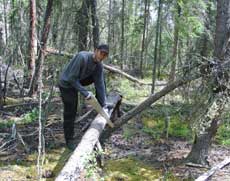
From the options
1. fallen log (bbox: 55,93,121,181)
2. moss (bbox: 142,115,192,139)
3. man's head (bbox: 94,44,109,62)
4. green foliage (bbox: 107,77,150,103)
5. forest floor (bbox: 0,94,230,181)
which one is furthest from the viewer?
green foliage (bbox: 107,77,150,103)

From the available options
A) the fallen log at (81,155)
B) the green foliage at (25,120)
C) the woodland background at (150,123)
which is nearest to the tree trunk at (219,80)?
the woodland background at (150,123)

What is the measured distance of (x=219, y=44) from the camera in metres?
6.13

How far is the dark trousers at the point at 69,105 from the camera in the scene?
256 inches

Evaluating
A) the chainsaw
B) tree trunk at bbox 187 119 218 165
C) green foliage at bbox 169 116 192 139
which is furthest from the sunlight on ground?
green foliage at bbox 169 116 192 139

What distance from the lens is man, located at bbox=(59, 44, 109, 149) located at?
6.02 meters

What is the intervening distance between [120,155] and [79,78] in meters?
1.87

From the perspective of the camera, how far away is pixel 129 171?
21.1ft

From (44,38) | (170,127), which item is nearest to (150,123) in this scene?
(170,127)

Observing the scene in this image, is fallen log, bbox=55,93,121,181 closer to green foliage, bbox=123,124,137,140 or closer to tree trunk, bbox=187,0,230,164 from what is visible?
green foliage, bbox=123,124,137,140

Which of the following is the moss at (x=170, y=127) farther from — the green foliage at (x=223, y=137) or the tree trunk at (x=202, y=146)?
the tree trunk at (x=202, y=146)

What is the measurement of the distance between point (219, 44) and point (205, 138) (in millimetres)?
1716

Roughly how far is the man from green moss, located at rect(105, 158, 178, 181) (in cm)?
90

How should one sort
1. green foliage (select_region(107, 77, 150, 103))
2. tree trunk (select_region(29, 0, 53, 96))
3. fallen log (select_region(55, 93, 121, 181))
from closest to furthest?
fallen log (select_region(55, 93, 121, 181)) → tree trunk (select_region(29, 0, 53, 96)) → green foliage (select_region(107, 77, 150, 103))

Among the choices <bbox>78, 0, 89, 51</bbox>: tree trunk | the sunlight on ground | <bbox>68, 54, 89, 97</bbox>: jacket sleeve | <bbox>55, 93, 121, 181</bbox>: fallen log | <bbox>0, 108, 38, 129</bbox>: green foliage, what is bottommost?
the sunlight on ground
